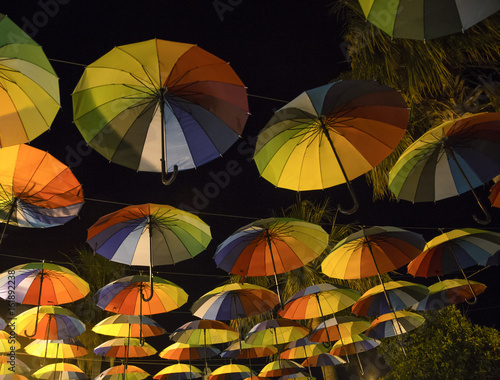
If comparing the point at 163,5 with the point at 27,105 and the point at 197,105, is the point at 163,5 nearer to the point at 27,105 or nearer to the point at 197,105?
the point at 197,105

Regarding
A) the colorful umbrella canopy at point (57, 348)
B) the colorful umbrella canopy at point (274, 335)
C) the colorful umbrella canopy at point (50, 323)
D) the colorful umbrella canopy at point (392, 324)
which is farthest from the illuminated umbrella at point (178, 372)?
the colorful umbrella canopy at point (392, 324)

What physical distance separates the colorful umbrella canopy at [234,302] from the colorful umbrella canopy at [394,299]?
5.10 ft

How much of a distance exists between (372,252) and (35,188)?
15.0 ft

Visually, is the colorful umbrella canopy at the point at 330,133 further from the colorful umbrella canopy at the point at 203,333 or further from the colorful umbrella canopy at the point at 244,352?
the colorful umbrella canopy at the point at 244,352

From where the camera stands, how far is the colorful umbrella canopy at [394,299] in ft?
22.6

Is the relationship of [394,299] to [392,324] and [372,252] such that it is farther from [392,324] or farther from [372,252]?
[372,252]

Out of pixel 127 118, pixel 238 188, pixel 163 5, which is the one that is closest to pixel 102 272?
pixel 238 188

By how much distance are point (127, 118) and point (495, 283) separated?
14.7 meters

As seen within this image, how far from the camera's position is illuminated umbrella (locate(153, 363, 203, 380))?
1070 centimetres

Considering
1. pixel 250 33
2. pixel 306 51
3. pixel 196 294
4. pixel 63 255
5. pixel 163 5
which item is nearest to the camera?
pixel 163 5

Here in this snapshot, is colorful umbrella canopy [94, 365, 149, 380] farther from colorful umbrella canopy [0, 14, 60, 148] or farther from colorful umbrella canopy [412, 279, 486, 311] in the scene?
colorful umbrella canopy [0, 14, 60, 148]

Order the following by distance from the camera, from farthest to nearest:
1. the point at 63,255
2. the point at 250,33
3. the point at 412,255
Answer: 1. the point at 63,255
2. the point at 250,33
3. the point at 412,255

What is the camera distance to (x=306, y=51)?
24.3 feet

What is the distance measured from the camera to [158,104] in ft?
13.1
